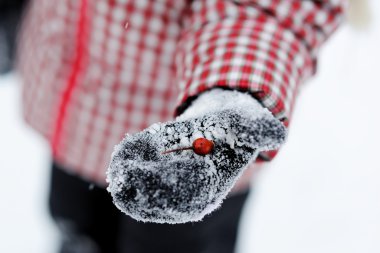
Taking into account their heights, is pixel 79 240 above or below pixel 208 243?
below

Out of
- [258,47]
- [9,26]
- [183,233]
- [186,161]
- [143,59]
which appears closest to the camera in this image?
[186,161]

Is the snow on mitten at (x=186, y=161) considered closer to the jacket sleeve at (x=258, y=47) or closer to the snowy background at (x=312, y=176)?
the jacket sleeve at (x=258, y=47)

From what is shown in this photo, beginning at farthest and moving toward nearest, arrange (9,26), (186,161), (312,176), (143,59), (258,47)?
(312,176) < (9,26) < (143,59) < (258,47) < (186,161)

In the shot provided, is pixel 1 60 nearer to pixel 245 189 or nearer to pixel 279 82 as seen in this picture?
pixel 245 189

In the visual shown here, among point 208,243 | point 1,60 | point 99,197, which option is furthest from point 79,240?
point 1,60

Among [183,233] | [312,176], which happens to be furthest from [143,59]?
[312,176]

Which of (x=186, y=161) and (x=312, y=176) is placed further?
(x=312, y=176)

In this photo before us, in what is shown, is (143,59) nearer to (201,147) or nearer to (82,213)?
(201,147)
